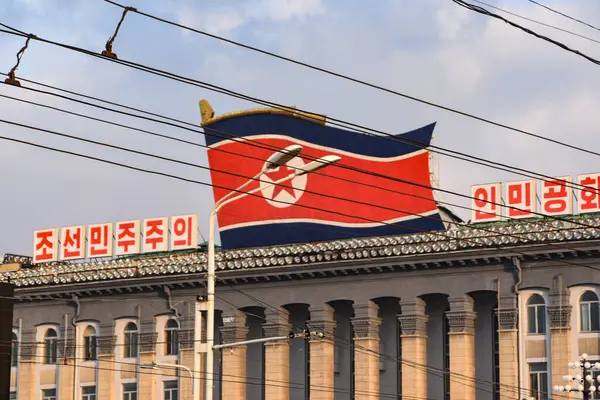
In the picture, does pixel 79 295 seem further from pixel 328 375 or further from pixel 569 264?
pixel 569 264

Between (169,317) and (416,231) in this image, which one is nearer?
(416,231)

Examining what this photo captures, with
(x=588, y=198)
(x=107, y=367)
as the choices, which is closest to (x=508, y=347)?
(x=588, y=198)

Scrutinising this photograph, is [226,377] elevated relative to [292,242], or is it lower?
lower

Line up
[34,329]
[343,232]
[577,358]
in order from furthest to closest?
1. [34,329]
2. [343,232]
3. [577,358]

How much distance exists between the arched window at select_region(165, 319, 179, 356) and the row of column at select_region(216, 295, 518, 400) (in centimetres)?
334

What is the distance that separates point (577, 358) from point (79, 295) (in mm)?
29529

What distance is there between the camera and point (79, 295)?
77250 millimetres

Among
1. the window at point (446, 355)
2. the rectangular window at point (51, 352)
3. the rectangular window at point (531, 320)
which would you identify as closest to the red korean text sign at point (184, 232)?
the rectangular window at point (51, 352)

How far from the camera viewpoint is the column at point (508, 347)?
6325cm

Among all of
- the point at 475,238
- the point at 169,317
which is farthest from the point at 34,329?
the point at 475,238

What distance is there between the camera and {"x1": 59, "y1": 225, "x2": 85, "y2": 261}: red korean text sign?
75.6 metres

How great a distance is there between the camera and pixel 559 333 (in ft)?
205

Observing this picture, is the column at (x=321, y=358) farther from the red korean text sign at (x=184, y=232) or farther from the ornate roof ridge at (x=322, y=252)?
the red korean text sign at (x=184, y=232)

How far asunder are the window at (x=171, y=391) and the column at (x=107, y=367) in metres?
3.41
